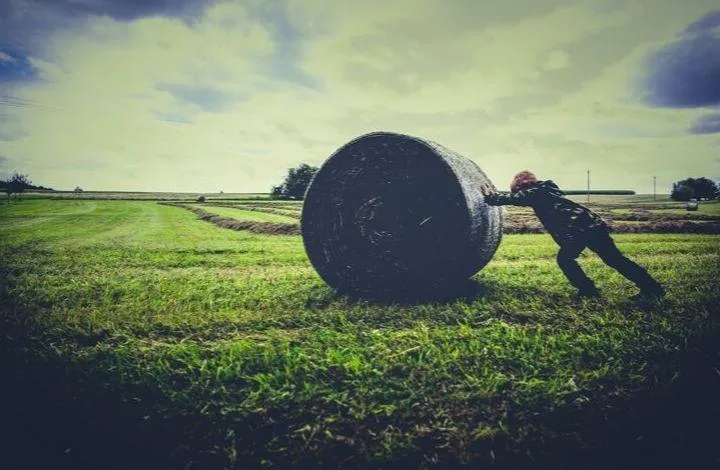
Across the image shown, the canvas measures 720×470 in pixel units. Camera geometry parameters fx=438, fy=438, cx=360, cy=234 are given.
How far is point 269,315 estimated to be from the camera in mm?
4914

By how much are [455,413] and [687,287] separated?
4.73m

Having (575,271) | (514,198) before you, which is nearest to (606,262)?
(575,271)

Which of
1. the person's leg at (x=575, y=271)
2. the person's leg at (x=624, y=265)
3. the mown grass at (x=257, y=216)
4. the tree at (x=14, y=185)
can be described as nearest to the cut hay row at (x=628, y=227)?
the mown grass at (x=257, y=216)

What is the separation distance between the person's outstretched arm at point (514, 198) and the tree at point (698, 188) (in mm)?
62837

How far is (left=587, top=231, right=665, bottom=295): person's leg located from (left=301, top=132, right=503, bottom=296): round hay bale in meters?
1.32

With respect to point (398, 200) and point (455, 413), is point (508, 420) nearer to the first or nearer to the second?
point (455, 413)

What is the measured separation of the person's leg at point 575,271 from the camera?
5.54 metres

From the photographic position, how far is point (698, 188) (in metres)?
58.8

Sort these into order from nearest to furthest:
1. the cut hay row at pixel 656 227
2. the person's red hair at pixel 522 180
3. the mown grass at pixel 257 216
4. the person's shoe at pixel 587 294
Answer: the person's shoe at pixel 587 294, the person's red hair at pixel 522 180, the cut hay row at pixel 656 227, the mown grass at pixel 257 216

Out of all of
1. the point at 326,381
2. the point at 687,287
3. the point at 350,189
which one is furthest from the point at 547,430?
the point at 687,287

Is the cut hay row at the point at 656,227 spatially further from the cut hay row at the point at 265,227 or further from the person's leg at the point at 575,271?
the person's leg at the point at 575,271

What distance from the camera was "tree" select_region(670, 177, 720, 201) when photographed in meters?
56.6

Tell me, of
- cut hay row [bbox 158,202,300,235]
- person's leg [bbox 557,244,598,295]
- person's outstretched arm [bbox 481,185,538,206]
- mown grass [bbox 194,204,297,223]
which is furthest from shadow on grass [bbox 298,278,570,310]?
mown grass [bbox 194,204,297,223]

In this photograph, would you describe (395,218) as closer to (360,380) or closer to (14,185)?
(360,380)
